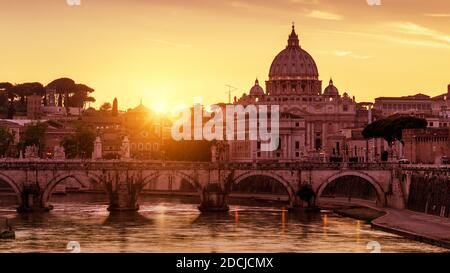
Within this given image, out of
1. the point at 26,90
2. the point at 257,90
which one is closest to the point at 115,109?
the point at 26,90

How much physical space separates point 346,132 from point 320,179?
172 ft

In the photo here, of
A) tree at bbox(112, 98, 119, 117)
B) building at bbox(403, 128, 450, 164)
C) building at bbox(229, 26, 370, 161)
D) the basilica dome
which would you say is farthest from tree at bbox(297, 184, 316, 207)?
the basilica dome

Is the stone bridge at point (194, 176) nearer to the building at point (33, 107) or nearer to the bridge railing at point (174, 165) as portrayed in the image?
the bridge railing at point (174, 165)

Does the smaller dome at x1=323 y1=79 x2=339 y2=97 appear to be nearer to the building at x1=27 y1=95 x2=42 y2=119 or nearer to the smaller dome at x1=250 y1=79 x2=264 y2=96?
the smaller dome at x1=250 y1=79 x2=264 y2=96

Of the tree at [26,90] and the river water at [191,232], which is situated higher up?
the tree at [26,90]

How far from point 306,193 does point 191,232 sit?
1484 cm

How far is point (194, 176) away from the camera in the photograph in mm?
50875

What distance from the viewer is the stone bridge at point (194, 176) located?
49438 mm

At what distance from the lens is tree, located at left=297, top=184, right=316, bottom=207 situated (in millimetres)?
50625

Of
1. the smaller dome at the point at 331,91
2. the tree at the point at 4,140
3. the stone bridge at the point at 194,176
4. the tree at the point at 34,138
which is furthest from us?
the smaller dome at the point at 331,91

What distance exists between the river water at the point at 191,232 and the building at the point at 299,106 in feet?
145

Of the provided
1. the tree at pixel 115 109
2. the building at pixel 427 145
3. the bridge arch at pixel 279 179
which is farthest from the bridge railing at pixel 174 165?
the tree at pixel 115 109

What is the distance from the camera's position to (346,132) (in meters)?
103

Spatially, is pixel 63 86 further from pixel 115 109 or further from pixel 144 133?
pixel 144 133
